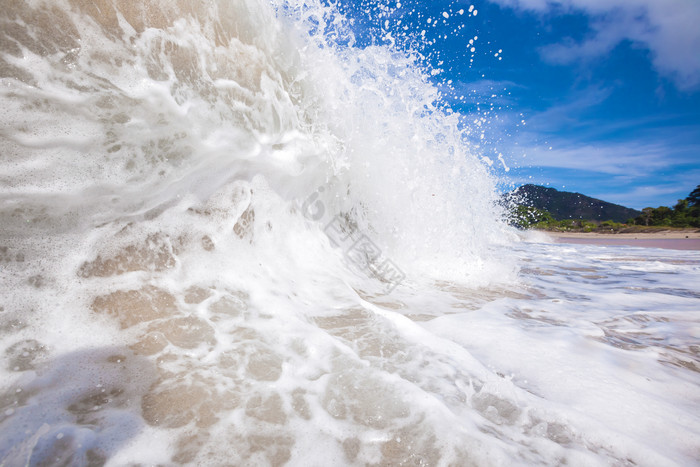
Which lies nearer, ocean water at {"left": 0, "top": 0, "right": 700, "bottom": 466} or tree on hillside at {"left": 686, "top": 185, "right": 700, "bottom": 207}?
ocean water at {"left": 0, "top": 0, "right": 700, "bottom": 466}

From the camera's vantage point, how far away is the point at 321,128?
130 inches

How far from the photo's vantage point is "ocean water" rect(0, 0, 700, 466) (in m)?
0.98

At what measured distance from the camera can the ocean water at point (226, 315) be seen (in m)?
0.98

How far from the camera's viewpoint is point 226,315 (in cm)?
161

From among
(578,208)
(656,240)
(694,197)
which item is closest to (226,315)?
(656,240)

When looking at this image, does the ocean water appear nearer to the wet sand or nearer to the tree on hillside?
Result: the wet sand

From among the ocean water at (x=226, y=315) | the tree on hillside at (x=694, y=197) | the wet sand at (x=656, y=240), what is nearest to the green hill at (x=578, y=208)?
the tree on hillside at (x=694, y=197)

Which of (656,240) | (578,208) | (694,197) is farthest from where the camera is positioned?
(578,208)

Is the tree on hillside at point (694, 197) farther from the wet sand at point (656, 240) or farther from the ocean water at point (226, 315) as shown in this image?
the ocean water at point (226, 315)

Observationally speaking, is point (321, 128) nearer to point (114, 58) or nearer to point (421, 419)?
point (114, 58)

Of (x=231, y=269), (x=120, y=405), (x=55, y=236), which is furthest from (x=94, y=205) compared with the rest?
(x=120, y=405)

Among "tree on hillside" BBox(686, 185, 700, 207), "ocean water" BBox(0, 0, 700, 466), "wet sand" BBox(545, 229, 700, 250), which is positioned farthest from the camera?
"tree on hillside" BBox(686, 185, 700, 207)

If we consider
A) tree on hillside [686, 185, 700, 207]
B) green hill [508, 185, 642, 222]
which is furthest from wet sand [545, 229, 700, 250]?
green hill [508, 185, 642, 222]

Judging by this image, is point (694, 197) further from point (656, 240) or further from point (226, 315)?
point (226, 315)
